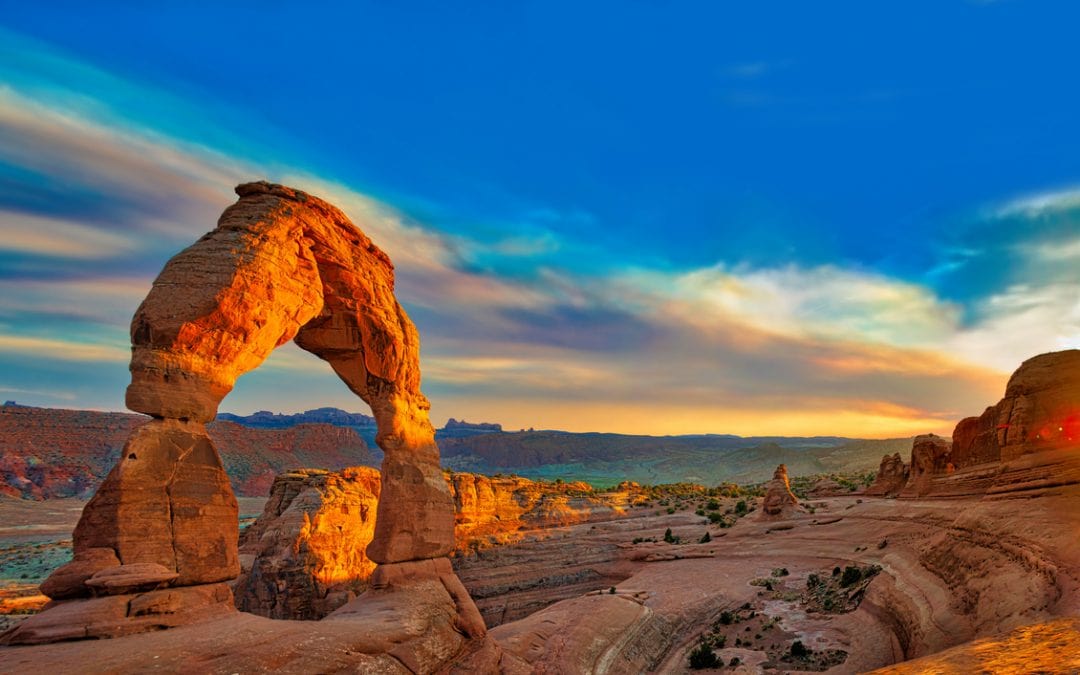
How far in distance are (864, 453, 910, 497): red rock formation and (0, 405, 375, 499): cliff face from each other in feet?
270

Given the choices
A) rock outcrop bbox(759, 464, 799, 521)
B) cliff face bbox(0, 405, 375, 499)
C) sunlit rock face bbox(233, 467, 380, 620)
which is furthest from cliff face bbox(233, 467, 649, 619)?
cliff face bbox(0, 405, 375, 499)

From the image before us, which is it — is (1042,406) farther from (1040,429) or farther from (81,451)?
(81,451)

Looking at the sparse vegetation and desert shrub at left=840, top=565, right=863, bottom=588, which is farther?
desert shrub at left=840, top=565, right=863, bottom=588

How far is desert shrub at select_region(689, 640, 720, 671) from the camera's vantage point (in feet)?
67.4

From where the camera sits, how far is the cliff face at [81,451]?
304 ft

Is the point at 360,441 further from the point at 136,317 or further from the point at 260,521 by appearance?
the point at 136,317

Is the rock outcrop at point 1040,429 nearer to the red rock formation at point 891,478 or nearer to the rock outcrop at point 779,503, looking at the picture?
the red rock formation at point 891,478

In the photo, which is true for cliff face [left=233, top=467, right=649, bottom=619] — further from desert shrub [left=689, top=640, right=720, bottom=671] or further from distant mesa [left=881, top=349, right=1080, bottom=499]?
distant mesa [left=881, top=349, right=1080, bottom=499]

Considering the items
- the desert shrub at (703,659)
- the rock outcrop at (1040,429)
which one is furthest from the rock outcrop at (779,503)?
the desert shrub at (703,659)

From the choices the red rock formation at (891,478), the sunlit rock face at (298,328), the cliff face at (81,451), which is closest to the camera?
the sunlit rock face at (298,328)

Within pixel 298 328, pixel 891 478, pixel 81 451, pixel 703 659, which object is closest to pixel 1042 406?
pixel 703 659

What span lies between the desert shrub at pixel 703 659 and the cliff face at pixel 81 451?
261ft

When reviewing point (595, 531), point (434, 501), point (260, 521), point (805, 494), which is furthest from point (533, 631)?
point (805, 494)

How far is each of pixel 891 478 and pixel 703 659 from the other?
98.6ft
